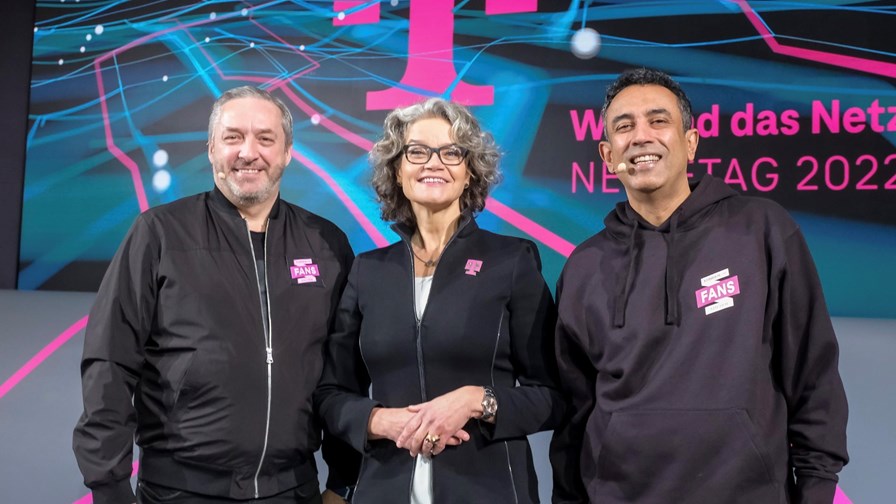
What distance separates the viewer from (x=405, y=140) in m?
1.99

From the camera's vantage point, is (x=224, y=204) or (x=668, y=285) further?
(x=224, y=204)

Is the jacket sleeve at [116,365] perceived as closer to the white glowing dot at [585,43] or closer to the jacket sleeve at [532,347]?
the jacket sleeve at [532,347]

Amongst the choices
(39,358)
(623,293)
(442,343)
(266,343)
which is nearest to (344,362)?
(266,343)

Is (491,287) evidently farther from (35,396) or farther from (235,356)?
(35,396)

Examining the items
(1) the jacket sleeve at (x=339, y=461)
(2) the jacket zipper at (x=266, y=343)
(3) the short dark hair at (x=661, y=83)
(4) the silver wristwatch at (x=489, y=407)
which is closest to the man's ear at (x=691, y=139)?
(3) the short dark hair at (x=661, y=83)

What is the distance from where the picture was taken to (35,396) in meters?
3.18

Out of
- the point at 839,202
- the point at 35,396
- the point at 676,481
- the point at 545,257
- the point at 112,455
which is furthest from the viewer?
the point at 545,257

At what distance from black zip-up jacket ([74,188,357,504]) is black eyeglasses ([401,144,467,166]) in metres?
0.44

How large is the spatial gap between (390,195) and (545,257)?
1.83 metres

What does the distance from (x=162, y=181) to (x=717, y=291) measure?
3.58 metres

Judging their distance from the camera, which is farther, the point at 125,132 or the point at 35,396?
the point at 125,132

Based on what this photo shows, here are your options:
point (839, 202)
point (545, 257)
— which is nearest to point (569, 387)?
point (545, 257)

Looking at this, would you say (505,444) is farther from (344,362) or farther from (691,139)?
(691,139)

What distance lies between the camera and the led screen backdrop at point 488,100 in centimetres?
343
